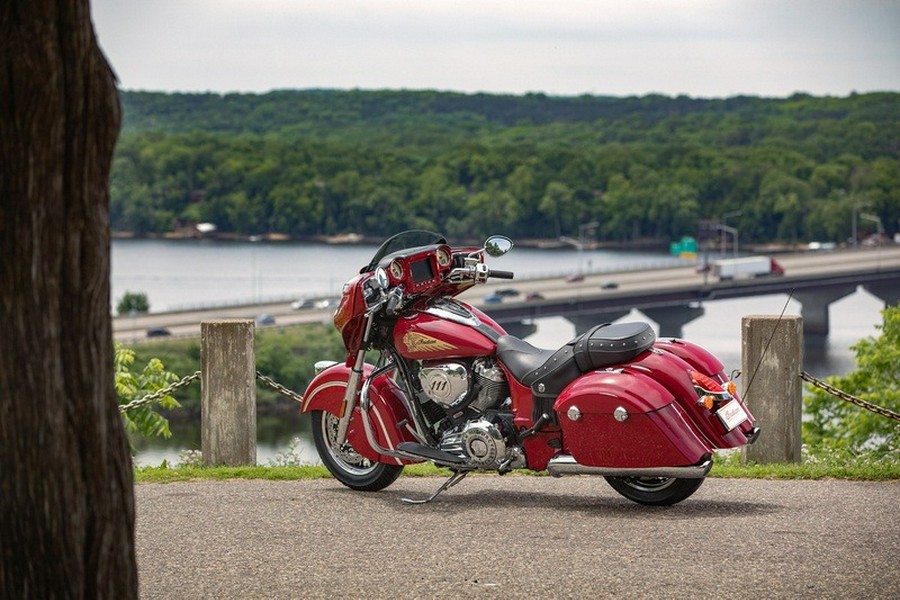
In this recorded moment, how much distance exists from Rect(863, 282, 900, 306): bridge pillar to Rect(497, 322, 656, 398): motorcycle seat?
352 ft

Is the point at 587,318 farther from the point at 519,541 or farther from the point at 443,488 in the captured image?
the point at 519,541

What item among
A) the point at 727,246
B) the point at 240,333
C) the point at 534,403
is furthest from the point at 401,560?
the point at 727,246

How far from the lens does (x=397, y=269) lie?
333 inches

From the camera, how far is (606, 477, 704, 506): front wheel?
26.3 feet

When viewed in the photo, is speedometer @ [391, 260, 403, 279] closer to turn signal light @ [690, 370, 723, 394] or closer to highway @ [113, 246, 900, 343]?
turn signal light @ [690, 370, 723, 394]

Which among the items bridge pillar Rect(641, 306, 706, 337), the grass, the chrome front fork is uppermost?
the chrome front fork

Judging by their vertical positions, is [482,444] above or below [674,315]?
above

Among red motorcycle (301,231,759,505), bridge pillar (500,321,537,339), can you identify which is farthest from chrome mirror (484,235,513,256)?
bridge pillar (500,321,537,339)

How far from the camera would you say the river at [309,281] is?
93750mm

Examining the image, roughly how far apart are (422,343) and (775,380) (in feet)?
8.39

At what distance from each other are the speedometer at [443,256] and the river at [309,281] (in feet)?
189

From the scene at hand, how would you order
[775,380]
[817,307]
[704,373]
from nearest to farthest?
[704,373], [775,380], [817,307]

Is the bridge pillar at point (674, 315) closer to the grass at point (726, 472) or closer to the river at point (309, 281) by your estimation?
the river at point (309, 281)

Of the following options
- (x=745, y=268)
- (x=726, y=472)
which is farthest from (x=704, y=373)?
(x=745, y=268)
